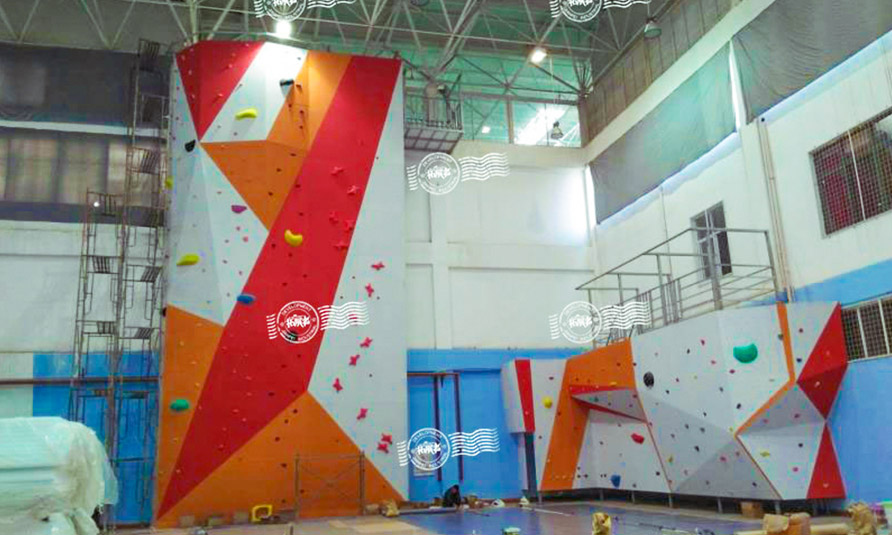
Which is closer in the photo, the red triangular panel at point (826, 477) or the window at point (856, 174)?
the window at point (856, 174)

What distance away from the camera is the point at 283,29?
17.7 metres

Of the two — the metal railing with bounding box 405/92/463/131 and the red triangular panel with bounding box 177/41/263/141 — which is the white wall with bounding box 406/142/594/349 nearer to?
the metal railing with bounding box 405/92/463/131

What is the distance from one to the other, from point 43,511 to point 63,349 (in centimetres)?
1171

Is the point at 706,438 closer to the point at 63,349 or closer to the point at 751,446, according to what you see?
the point at 751,446

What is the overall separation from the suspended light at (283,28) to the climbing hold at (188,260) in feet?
18.0

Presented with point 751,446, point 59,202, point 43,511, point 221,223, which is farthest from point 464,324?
point 43,511

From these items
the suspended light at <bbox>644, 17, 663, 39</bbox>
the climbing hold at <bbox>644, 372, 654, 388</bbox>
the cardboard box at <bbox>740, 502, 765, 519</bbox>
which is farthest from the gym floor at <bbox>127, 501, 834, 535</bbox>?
the suspended light at <bbox>644, 17, 663, 39</bbox>

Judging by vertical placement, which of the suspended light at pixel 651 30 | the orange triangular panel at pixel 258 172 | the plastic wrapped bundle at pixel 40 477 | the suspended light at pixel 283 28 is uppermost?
the suspended light at pixel 283 28

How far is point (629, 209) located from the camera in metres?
18.0

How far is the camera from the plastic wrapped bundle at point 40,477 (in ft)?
16.7

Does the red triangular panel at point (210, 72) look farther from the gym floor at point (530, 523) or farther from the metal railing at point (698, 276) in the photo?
the metal railing at point (698, 276)

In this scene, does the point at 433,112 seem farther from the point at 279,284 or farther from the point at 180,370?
the point at 180,370

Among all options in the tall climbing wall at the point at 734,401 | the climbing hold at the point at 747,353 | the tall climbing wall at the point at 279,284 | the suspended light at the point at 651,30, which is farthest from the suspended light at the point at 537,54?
the climbing hold at the point at 747,353

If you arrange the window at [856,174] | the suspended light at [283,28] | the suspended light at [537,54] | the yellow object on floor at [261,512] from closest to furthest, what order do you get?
the window at [856,174] → the yellow object on floor at [261,512] → the suspended light at [283,28] → the suspended light at [537,54]
